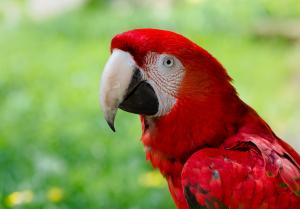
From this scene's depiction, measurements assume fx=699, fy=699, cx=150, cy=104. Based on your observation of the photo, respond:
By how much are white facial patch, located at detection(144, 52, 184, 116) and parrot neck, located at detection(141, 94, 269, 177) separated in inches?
1.1

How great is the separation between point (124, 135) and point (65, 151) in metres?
0.40

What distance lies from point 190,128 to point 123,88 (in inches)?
9.5

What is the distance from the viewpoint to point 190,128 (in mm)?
1962

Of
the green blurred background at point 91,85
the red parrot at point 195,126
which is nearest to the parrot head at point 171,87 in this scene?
the red parrot at point 195,126

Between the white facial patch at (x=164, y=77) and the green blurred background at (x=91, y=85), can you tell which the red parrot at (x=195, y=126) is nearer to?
the white facial patch at (x=164, y=77)

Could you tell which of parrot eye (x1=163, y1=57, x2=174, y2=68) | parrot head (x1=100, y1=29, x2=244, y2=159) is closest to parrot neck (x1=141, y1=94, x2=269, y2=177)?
parrot head (x1=100, y1=29, x2=244, y2=159)

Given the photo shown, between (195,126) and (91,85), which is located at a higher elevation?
(195,126)

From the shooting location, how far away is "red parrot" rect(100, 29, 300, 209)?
5.97 ft

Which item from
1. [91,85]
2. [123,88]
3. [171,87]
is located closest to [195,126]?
[171,87]

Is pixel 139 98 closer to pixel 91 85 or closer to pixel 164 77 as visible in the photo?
pixel 164 77

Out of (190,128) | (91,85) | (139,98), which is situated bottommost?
(91,85)

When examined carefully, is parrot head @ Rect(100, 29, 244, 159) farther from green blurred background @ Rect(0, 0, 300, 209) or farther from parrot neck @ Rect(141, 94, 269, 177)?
green blurred background @ Rect(0, 0, 300, 209)

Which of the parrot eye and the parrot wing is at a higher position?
the parrot eye

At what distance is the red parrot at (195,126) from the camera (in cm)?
182
